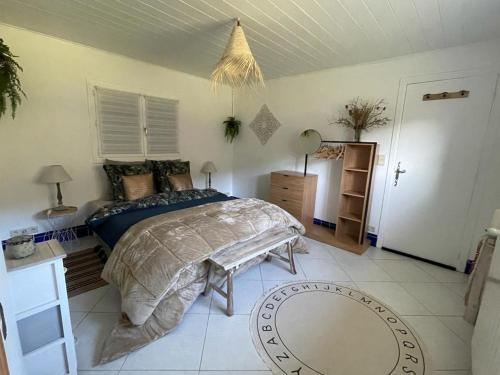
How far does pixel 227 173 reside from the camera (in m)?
4.89

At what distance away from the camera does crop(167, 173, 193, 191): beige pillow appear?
338cm

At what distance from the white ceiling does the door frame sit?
1.00 ft

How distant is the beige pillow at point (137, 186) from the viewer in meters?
2.95

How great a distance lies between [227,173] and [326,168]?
83.7 inches

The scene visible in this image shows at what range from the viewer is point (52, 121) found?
2.75 m

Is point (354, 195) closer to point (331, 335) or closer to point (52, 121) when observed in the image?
point (331, 335)

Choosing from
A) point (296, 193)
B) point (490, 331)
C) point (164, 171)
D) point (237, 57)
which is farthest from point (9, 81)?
point (490, 331)

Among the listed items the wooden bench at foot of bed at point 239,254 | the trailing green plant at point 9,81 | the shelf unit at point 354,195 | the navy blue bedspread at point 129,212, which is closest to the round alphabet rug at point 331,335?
the wooden bench at foot of bed at point 239,254

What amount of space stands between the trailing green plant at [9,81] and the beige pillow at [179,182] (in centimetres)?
179

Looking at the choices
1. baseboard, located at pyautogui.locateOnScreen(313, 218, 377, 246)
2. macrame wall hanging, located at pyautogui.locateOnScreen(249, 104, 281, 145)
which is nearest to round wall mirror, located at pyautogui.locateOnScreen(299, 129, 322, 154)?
macrame wall hanging, located at pyautogui.locateOnScreen(249, 104, 281, 145)

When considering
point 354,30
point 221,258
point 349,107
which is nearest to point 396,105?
point 349,107

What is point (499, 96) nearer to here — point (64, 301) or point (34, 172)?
point (64, 301)

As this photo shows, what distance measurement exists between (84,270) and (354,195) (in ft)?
10.6

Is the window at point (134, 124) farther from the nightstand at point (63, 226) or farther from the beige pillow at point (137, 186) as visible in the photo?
the nightstand at point (63, 226)
